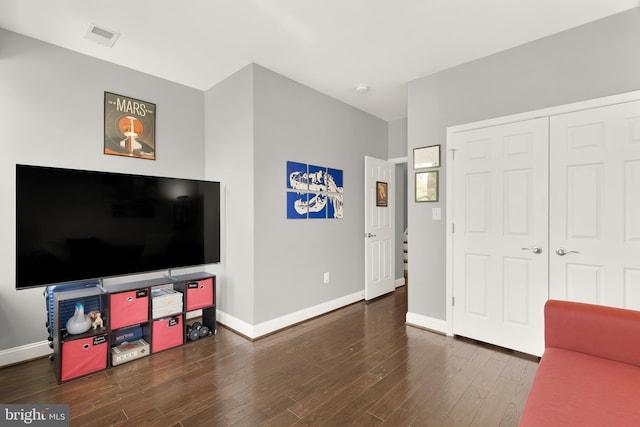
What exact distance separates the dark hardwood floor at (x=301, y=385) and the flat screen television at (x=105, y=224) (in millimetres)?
812

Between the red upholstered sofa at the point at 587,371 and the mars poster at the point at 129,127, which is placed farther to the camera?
the mars poster at the point at 129,127

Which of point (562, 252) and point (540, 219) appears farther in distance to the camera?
point (540, 219)

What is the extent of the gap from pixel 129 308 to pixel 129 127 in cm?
181

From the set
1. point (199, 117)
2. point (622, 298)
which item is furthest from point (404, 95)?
point (622, 298)

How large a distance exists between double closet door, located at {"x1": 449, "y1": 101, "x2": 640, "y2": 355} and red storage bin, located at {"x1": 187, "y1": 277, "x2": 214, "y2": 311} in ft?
8.12

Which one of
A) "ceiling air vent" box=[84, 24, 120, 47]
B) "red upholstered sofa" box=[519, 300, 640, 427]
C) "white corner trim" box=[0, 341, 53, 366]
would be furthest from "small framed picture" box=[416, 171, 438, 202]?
"white corner trim" box=[0, 341, 53, 366]

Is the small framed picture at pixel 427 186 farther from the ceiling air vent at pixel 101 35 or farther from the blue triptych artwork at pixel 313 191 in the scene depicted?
the ceiling air vent at pixel 101 35

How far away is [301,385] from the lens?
2211 millimetres

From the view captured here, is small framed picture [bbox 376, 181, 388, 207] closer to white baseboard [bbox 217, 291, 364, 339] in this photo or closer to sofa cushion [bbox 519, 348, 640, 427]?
white baseboard [bbox 217, 291, 364, 339]

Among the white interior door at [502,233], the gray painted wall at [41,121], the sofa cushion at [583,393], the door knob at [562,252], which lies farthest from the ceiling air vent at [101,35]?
the door knob at [562,252]

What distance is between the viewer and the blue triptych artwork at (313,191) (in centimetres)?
341

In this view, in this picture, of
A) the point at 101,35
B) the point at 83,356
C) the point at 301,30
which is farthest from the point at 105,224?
the point at 301,30

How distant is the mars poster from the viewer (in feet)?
9.84

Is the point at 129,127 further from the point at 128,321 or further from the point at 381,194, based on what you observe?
the point at 381,194
